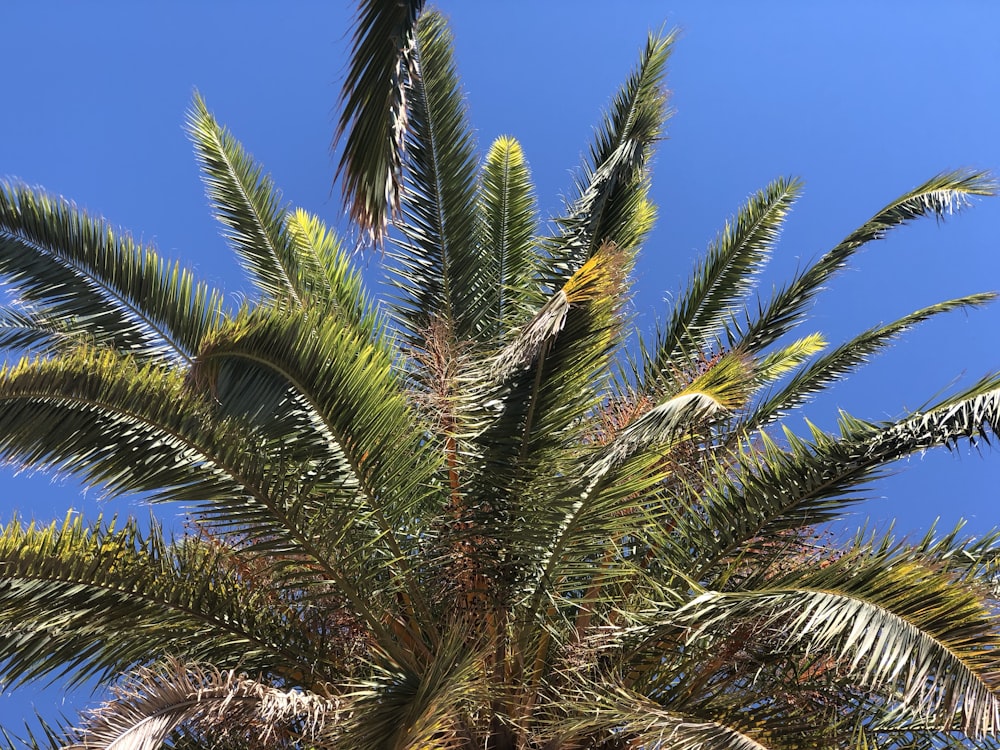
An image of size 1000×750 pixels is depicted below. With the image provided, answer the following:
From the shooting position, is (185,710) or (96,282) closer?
(185,710)

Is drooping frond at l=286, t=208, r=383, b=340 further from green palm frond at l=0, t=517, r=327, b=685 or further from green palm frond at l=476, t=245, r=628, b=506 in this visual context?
green palm frond at l=0, t=517, r=327, b=685

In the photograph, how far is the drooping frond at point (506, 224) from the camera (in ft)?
28.5

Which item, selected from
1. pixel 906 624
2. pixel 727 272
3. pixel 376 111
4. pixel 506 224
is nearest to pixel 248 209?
pixel 506 224

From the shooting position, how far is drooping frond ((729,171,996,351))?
748 centimetres

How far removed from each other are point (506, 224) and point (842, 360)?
10.1 ft

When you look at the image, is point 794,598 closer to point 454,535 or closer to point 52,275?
point 454,535

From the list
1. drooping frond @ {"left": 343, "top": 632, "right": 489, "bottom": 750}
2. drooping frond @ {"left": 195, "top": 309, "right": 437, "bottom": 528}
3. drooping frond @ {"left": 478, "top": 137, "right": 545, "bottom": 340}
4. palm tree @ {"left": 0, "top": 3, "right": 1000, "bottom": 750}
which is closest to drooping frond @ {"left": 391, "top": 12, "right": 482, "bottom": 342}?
drooping frond @ {"left": 478, "top": 137, "right": 545, "bottom": 340}

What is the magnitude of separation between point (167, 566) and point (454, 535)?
5.47ft

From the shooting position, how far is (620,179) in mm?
7137

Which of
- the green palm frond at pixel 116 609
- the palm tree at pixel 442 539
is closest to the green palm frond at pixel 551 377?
the palm tree at pixel 442 539

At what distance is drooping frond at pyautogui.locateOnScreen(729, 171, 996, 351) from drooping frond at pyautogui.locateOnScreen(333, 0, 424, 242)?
4.00 metres

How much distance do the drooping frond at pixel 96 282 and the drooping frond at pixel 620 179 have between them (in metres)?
2.46

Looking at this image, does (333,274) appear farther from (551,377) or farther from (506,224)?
(551,377)

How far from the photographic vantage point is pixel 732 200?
82.7 feet
